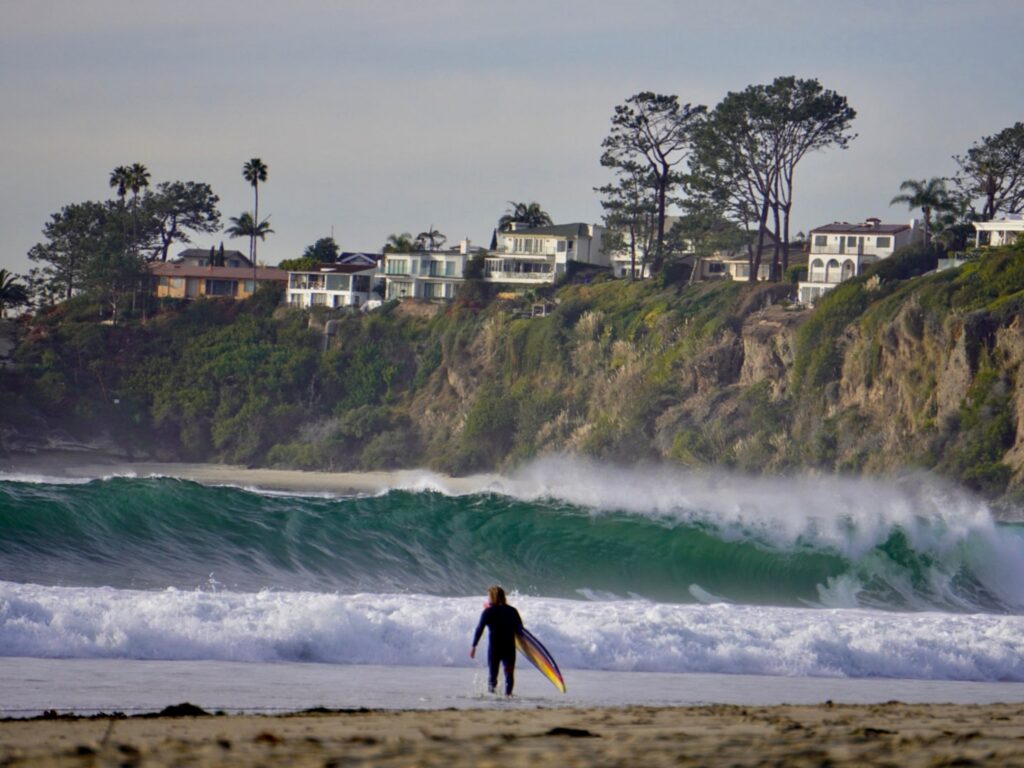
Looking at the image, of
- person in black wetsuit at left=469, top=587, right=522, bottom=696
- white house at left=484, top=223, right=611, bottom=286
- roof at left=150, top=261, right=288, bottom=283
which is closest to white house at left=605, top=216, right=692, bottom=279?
white house at left=484, top=223, right=611, bottom=286

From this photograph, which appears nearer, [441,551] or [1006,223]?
[441,551]

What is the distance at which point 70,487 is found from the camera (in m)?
27.6

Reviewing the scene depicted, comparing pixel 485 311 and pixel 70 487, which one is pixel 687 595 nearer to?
pixel 70 487

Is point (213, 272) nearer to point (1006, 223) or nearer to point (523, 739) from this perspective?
point (1006, 223)

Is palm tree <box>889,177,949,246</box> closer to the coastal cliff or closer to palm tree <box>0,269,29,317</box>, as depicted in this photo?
the coastal cliff

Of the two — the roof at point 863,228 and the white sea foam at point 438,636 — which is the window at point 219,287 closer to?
the roof at point 863,228

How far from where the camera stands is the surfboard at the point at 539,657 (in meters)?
13.5

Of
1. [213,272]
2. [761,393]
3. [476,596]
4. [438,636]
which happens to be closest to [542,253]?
[213,272]

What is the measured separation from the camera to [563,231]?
9156 cm

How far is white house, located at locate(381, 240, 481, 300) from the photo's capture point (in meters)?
91.9

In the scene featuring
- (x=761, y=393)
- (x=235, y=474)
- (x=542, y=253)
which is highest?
(x=542, y=253)

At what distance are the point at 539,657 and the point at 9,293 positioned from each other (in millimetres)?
88401

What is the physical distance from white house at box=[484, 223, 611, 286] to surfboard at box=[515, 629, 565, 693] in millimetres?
73232

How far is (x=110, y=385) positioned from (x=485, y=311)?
943 inches
